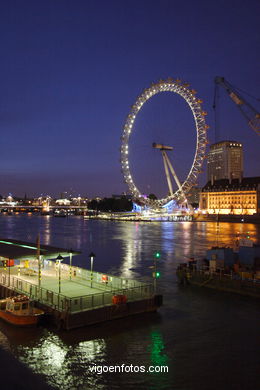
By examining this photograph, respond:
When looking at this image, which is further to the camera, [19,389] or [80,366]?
[80,366]

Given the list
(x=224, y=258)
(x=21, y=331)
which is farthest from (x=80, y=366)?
(x=224, y=258)

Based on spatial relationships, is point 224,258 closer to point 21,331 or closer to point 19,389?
point 21,331

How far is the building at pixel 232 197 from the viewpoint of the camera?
145 metres

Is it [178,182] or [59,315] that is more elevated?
[178,182]

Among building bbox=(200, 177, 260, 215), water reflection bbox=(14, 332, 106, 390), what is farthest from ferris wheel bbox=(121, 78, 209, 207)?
water reflection bbox=(14, 332, 106, 390)

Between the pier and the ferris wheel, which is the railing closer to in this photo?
the pier

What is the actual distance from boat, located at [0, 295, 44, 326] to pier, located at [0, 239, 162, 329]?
43 cm

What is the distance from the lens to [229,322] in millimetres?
19094

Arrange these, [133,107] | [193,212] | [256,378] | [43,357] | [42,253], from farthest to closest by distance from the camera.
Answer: [193,212], [133,107], [42,253], [43,357], [256,378]

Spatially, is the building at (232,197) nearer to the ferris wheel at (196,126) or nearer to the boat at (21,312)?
the ferris wheel at (196,126)

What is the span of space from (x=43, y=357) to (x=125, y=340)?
128 inches

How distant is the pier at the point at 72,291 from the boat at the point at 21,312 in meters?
0.43

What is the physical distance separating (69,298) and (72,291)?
1.73 metres

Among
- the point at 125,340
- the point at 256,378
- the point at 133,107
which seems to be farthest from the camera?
the point at 133,107
